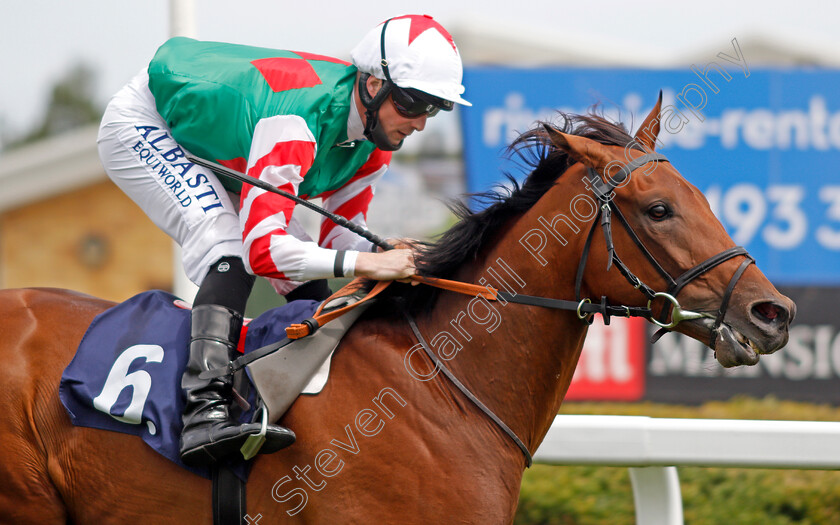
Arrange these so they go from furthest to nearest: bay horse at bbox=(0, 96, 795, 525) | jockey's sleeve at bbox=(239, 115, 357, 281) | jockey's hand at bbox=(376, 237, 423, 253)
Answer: jockey's hand at bbox=(376, 237, 423, 253)
jockey's sleeve at bbox=(239, 115, 357, 281)
bay horse at bbox=(0, 96, 795, 525)

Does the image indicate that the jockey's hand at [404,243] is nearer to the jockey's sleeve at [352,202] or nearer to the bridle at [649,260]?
the jockey's sleeve at [352,202]

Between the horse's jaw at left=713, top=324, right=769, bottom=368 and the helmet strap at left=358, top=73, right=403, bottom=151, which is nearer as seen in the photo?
the horse's jaw at left=713, top=324, right=769, bottom=368

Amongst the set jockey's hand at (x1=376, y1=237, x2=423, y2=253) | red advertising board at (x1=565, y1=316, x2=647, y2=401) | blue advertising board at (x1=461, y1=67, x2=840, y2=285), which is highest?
blue advertising board at (x1=461, y1=67, x2=840, y2=285)

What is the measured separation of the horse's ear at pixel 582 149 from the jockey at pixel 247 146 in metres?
0.34

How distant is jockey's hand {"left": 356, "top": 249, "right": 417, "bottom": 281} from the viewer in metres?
2.66

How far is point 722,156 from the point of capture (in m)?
7.17

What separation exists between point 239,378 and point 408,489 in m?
0.62

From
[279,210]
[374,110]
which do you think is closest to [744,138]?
[374,110]

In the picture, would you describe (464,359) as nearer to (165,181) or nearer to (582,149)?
(582,149)

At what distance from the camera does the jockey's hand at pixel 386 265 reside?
266 centimetres

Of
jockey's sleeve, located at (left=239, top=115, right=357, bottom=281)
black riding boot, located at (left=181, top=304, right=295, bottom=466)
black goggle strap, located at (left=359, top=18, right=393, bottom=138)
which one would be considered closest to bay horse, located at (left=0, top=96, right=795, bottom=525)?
black riding boot, located at (left=181, top=304, right=295, bottom=466)

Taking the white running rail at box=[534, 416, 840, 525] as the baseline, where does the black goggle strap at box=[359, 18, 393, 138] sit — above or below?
below

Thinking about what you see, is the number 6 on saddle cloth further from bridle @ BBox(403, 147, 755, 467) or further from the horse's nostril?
the horse's nostril

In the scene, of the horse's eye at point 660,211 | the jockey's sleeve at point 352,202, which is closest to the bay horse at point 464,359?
the horse's eye at point 660,211
